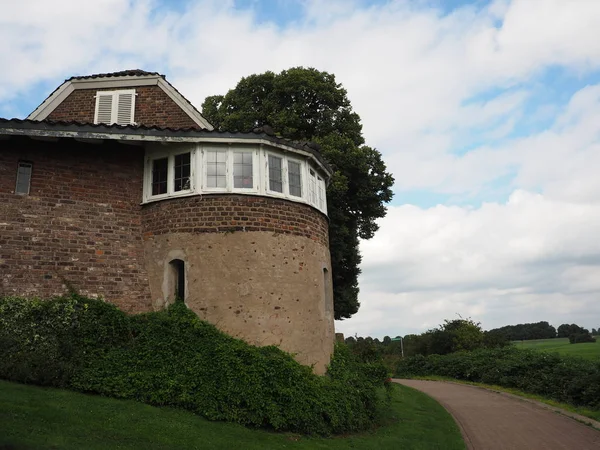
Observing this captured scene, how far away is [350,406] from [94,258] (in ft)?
23.4

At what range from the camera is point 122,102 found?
1677cm

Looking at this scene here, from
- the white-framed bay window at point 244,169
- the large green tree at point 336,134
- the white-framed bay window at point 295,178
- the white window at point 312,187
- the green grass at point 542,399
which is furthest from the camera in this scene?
the large green tree at point 336,134

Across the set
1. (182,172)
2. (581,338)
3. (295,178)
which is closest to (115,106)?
(182,172)

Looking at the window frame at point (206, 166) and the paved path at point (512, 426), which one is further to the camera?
the paved path at point (512, 426)

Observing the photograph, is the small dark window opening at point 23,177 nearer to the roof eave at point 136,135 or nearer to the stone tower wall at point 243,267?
the roof eave at point 136,135

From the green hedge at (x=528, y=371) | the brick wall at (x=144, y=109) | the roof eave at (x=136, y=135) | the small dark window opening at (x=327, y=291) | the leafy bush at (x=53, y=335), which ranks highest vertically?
the brick wall at (x=144, y=109)

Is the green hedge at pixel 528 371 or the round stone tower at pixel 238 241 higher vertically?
the round stone tower at pixel 238 241

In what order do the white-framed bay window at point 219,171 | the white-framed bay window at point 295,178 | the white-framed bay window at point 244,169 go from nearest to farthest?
the white-framed bay window at point 219,171 → the white-framed bay window at point 244,169 → the white-framed bay window at point 295,178

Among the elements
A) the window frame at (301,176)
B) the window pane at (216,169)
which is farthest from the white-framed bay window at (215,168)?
Answer: the window frame at (301,176)

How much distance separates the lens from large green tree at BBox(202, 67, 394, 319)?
73.5 feet

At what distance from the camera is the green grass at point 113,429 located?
7.48m

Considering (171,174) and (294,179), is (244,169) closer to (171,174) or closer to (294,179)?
(294,179)

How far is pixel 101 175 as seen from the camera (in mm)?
12734

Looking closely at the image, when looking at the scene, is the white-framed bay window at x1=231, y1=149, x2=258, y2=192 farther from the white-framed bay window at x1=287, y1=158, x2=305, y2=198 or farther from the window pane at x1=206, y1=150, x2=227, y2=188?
the white-framed bay window at x1=287, y1=158, x2=305, y2=198
